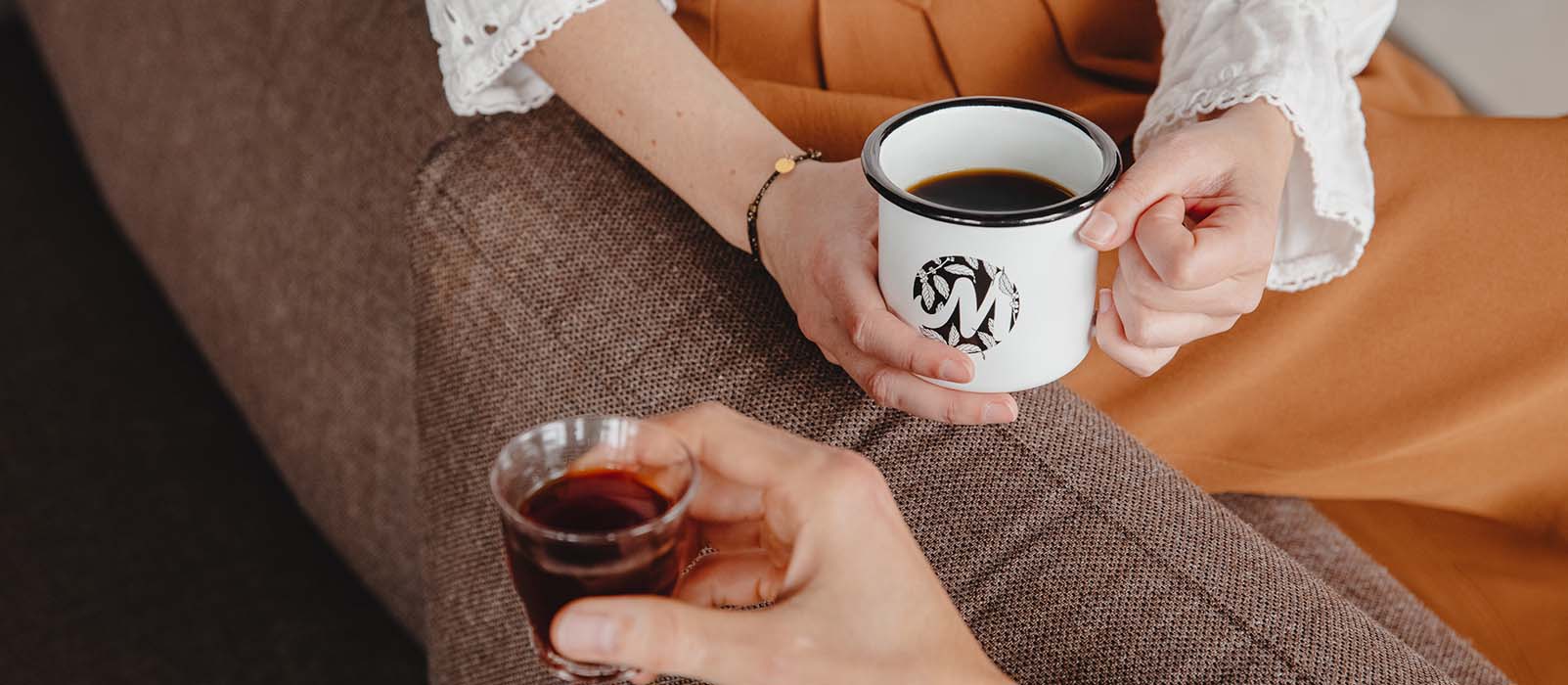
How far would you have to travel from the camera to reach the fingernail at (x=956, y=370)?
2.33 ft

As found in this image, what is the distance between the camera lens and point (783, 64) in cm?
103

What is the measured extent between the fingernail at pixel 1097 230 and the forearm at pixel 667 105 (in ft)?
0.93

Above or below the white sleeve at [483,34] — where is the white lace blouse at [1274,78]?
below

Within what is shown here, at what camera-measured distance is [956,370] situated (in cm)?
71

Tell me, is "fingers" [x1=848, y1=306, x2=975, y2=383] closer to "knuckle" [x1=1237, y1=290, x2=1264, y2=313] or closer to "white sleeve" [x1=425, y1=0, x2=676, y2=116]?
"knuckle" [x1=1237, y1=290, x2=1264, y2=313]

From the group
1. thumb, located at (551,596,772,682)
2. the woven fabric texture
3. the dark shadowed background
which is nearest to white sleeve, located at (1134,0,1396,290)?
the woven fabric texture

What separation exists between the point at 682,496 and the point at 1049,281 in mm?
237

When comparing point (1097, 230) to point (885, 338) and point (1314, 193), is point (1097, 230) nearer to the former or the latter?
point (885, 338)

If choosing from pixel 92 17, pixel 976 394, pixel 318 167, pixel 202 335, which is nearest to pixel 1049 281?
pixel 976 394

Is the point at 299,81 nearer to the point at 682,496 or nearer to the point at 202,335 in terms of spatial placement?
the point at 202,335

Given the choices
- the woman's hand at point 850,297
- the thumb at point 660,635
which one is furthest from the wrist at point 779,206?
the thumb at point 660,635

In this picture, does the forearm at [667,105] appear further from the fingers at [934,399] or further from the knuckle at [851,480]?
the knuckle at [851,480]

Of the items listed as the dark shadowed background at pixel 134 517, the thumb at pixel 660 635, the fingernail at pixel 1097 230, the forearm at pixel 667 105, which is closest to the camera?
the thumb at pixel 660 635

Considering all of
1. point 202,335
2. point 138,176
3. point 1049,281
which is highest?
point 1049,281
